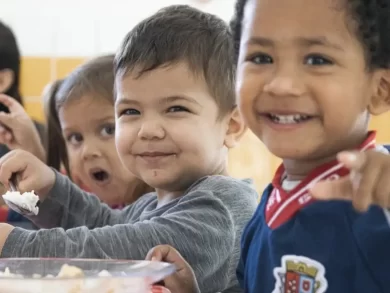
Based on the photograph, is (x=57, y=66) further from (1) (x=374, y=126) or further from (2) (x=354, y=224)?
(2) (x=354, y=224)

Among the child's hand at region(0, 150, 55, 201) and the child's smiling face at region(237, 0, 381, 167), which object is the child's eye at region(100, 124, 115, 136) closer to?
the child's hand at region(0, 150, 55, 201)

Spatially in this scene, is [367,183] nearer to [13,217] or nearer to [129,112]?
[129,112]

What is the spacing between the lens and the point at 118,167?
62.6 inches

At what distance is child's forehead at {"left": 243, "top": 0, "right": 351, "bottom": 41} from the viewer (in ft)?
2.86

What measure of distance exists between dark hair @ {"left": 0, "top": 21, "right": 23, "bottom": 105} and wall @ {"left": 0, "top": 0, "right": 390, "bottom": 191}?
491mm

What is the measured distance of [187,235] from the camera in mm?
1132

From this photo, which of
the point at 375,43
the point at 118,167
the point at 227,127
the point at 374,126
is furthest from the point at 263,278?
the point at 374,126

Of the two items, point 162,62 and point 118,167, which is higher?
point 162,62

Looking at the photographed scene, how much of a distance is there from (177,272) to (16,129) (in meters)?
0.72

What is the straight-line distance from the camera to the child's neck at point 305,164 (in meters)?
0.92

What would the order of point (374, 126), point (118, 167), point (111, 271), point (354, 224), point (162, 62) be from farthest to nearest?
1. point (374, 126)
2. point (118, 167)
3. point (162, 62)
4. point (111, 271)
5. point (354, 224)

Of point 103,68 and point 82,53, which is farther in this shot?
point 82,53

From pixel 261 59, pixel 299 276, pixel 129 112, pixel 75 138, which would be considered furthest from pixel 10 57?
pixel 299 276

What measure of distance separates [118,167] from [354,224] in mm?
826
